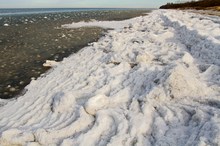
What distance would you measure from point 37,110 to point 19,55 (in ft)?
20.8

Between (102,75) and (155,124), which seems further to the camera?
(102,75)

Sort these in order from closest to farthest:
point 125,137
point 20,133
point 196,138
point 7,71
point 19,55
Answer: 1. point 196,138
2. point 125,137
3. point 20,133
4. point 7,71
5. point 19,55

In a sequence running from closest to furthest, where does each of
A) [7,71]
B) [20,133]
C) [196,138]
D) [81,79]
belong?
[196,138]
[20,133]
[81,79]
[7,71]

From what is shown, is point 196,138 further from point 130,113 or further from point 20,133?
point 20,133

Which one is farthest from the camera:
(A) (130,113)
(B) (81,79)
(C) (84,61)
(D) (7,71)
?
(C) (84,61)

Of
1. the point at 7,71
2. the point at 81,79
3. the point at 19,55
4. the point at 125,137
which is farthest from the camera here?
the point at 19,55

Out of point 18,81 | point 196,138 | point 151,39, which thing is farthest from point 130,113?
point 151,39

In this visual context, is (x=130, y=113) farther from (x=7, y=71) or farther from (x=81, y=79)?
(x=7, y=71)

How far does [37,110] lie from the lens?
5.40 metres

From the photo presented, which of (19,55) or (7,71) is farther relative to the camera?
(19,55)

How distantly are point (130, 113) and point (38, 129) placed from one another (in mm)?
1405

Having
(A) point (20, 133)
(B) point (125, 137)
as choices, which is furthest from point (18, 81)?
(B) point (125, 137)

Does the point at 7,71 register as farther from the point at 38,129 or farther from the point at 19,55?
the point at 38,129

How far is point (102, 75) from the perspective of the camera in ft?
23.7
